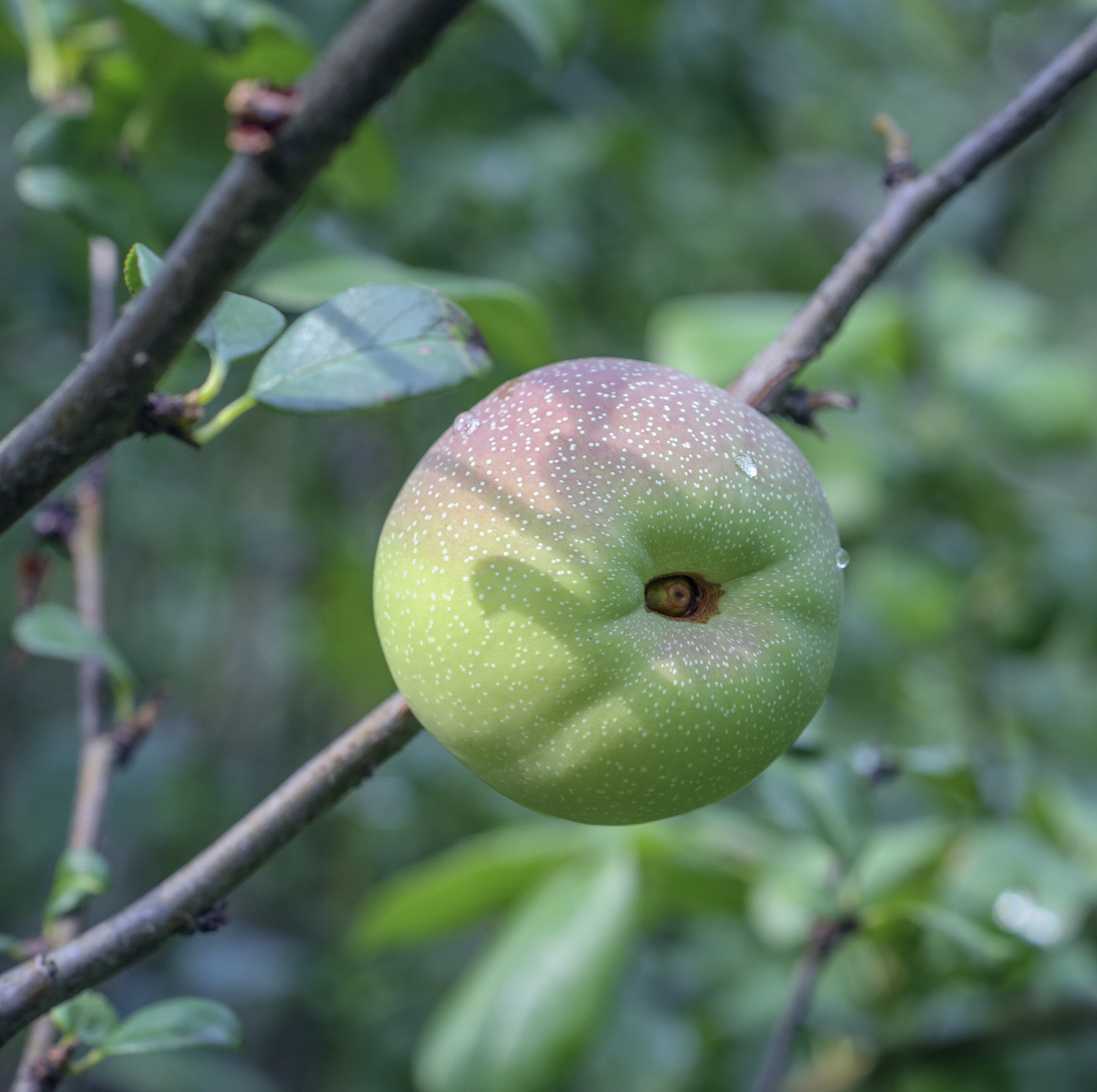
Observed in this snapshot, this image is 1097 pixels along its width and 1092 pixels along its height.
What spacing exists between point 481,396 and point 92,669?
78 centimetres

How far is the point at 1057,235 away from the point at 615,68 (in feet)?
6.44

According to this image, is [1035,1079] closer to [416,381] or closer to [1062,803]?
[1062,803]

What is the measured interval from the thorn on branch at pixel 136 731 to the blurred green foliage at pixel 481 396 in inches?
9.1

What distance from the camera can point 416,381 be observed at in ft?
1.39

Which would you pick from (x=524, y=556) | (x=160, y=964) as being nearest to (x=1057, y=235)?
(x=160, y=964)

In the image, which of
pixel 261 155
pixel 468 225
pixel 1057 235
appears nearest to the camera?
pixel 261 155

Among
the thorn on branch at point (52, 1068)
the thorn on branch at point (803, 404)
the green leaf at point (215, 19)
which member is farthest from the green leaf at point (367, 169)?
the thorn on branch at point (52, 1068)

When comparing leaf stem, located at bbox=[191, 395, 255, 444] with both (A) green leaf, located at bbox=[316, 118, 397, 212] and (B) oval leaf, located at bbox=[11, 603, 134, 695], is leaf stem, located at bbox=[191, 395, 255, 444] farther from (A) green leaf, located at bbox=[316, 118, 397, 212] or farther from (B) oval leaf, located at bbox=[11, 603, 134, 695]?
(A) green leaf, located at bbox=[316, 118, 397, 212]

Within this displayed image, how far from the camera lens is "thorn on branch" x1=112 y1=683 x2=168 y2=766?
73cm

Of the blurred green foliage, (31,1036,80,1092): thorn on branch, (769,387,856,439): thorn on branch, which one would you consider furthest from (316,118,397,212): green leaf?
(31,1036,80,1092): thorn on branch

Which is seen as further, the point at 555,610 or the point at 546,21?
the point at 546,21

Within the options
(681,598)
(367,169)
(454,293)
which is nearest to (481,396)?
(367,169)

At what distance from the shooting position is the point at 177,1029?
57cm

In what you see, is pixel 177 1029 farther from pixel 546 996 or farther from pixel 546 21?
pixel 546 21
